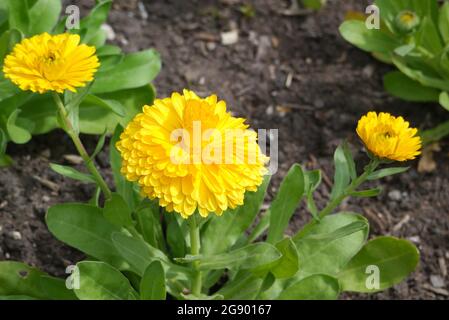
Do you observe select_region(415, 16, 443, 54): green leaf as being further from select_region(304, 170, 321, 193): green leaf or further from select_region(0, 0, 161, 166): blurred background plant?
select_region(0, 0, 161, 166): blurred background plant

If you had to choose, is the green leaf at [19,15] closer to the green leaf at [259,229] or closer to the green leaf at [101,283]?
the green leaf at [101,283]

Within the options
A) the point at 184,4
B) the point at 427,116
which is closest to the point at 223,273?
the point at 427,116

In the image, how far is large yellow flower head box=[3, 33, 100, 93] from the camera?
196 cm

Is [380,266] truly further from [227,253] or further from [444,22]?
[444,22]

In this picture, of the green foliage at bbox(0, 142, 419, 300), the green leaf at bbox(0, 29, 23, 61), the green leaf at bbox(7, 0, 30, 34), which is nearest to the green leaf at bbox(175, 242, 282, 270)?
the green foliage at bbox(0, 142, 419, 300)

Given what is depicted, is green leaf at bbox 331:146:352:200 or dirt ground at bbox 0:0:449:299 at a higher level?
green leaf at bbox 331:146:352:200

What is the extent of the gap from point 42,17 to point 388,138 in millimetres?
1520

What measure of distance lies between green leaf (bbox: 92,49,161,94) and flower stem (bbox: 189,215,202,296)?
0.83 meters

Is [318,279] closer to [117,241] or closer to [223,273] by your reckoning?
[223,273]

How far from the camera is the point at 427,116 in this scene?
10.5 feet

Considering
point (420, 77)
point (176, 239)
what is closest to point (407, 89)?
point (420, 77)

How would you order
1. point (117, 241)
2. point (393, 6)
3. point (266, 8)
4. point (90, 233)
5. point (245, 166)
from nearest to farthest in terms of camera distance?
1. point (245, 166)
2. point (117, 241)
3. point (90, 233)
4. point (393, 6)
5. point (266, 8)

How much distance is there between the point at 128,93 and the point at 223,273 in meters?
0.82

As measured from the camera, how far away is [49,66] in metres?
1.95
